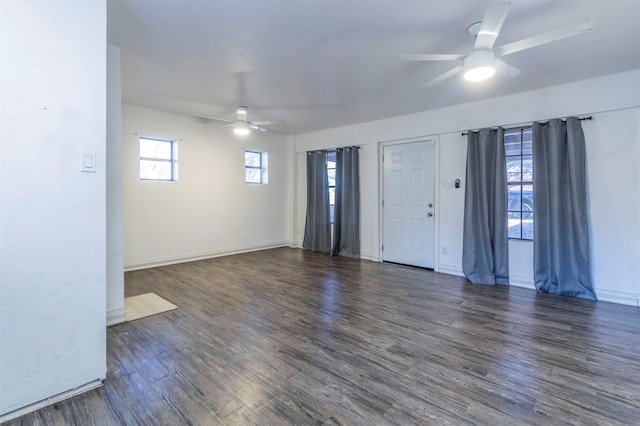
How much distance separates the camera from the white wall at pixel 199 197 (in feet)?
15.6

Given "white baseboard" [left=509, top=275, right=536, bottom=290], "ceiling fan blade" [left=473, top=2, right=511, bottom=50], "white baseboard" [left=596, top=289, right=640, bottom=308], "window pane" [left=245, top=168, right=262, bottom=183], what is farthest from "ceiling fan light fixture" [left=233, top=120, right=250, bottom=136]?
"white baseboard" [left=596, top=289, right=640, bottom=308]

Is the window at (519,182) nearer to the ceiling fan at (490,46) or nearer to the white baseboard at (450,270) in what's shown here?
the white baseboard at (450,270)

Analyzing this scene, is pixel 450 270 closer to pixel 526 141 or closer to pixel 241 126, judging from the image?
pixel 526 141

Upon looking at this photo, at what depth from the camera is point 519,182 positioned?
4121mm

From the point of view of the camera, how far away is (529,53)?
2924mm

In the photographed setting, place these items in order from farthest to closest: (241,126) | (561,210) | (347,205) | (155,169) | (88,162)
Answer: (347,205) < (155,169) < (241,126) < (561,210) < (88,162)

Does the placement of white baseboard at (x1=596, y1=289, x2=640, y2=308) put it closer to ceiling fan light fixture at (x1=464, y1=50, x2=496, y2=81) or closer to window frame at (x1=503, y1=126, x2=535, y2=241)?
window frame at (x1=503, y1=126, x2=535, y2=241)

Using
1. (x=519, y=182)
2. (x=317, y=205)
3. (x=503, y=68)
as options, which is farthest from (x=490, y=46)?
(x=317, y=205)

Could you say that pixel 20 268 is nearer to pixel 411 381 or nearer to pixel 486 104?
pixel 411 381

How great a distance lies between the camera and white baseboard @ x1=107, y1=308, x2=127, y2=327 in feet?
9.13

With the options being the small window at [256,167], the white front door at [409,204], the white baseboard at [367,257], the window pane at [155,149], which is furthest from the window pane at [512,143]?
the window pane at [155,149]

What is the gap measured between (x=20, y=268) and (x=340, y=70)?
120 inches

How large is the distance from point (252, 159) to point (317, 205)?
1.65 metres

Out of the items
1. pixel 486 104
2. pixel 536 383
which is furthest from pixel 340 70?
pixel 536 383
